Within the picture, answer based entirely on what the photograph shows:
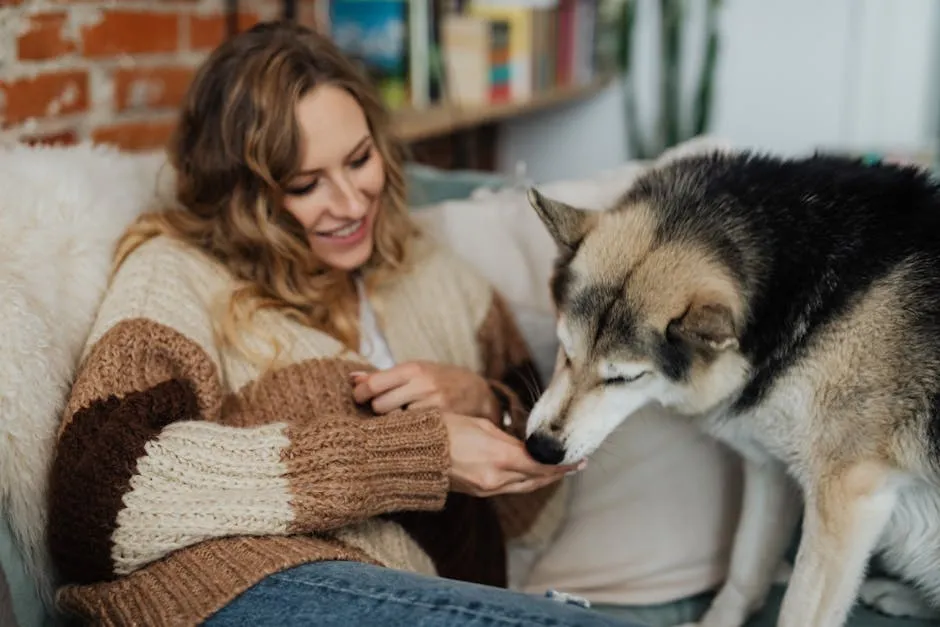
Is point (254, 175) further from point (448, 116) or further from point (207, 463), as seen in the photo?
point (448, 116)

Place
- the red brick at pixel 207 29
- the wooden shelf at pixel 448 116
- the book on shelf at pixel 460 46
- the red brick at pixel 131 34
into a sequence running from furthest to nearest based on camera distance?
1. the book on shelf at pixel 460 46
2. the wooden shelf at pixel 448 116
3. the red brick at pixel 207 29
4. the red brick at pixel 131 34

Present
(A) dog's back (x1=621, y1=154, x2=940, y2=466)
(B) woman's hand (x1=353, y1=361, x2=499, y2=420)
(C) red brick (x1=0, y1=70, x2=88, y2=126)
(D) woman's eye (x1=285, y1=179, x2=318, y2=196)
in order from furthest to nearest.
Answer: (C) red brick (x1=0, y1=70, x2=88, y2=126), (D) woman's eye (x1=285, y1=179, x2=318, y2=196), (B) woman's hand (x1=353, y1=361, x2=499, y2=420), (A) dog's back (x1=621, y1=154, x2=940, y2=466)

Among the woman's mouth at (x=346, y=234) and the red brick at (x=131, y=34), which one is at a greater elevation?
the red brick at (x=131, y=34)

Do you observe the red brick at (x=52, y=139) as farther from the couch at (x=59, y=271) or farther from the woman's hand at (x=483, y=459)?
the woman's hand at (x=483, y=459)

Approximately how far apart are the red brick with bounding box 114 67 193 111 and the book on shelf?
1.48 ft

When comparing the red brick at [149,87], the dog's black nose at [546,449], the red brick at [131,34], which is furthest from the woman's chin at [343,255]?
the red brick at [131,34]

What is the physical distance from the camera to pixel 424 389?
4.42 ft

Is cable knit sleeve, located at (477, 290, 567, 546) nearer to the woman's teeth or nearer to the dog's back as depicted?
the woman's teeth

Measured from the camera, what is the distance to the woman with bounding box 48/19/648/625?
105 cm

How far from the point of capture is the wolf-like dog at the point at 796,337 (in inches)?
46.4

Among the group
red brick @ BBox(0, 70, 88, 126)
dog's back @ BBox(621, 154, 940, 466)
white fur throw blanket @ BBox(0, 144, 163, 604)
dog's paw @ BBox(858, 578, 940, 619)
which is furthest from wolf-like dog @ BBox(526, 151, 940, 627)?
red brick @ BBox(0, 70, 88, 126)

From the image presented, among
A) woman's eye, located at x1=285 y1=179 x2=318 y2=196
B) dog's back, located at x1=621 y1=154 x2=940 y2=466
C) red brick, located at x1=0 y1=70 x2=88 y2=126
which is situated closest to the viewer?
dog's back, located at x1=621 y1=154 x2=940 y2=466

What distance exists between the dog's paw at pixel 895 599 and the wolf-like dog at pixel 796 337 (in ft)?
0.50

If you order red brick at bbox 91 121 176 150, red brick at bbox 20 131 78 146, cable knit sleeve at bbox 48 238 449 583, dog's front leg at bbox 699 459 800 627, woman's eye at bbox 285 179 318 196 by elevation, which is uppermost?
red brick at bbox 20 131 78 146
